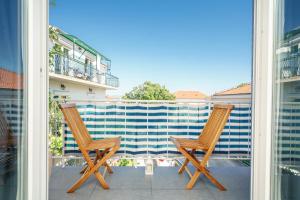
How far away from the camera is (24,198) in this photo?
5.28ft

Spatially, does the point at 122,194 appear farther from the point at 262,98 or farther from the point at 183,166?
the point at 262,98

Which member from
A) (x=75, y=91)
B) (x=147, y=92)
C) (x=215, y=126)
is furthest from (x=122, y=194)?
(x=147, y=92)

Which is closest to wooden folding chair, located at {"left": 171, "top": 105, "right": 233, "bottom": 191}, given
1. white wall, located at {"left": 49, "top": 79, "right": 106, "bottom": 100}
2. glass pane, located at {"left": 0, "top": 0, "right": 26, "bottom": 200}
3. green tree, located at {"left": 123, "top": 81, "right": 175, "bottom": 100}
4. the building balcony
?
the building balcony

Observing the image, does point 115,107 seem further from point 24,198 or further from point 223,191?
point 24,198

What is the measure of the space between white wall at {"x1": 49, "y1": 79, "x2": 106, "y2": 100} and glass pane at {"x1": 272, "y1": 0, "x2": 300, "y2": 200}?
8013mm

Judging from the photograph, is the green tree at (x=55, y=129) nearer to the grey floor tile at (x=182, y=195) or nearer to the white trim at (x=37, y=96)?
the grey floor tile at (x=182, y=195)

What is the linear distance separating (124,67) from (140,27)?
295cm

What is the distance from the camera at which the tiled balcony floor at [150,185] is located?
2545 mm

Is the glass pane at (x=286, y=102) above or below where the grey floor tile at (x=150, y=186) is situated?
above

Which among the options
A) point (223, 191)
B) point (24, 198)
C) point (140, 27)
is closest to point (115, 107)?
point (223, 191)

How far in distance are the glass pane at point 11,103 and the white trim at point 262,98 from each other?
1.54 m

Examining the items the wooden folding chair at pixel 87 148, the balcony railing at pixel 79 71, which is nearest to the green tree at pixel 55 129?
the wooden folding chair at pixel 87 148

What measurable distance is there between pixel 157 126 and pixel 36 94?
2.55 metres

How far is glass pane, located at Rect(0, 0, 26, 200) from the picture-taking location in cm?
138
